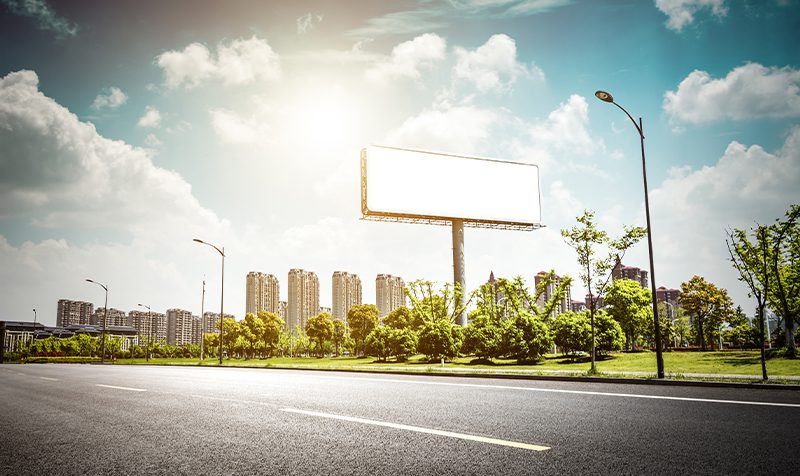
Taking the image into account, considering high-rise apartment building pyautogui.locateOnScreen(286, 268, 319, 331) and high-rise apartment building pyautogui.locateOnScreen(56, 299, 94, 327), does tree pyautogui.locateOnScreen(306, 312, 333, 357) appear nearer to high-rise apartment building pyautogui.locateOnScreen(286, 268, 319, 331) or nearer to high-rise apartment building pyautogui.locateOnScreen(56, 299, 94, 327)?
high-rise apartment building pyautogui.locateOnScreen(286, 268, 319, 331)

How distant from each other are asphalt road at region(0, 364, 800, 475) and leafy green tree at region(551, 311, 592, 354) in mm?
21960

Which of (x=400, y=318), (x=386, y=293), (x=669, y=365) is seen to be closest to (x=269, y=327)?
(x=400, y=318)

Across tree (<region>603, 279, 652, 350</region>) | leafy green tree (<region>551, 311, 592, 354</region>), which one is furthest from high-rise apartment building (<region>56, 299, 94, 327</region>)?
leafy green tree (<region>551, 311, 592, 354</region>)

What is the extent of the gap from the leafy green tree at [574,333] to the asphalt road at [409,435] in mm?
21960

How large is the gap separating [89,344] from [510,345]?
3951 inches

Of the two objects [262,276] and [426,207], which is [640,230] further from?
[262,276]

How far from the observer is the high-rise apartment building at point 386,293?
127375mm

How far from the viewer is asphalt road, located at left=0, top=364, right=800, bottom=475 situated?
4.00 meters

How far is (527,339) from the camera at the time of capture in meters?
29.8

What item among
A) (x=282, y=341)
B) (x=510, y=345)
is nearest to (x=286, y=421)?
(x=510, y=345)

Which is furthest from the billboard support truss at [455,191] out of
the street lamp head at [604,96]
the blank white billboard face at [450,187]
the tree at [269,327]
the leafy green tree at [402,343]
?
the tree at [269,327]

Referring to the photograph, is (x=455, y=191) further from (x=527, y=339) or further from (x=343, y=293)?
(x=343, y=293)

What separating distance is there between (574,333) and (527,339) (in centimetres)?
311

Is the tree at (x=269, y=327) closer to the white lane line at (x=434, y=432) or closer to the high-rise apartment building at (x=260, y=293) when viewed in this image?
the high-rise apartment building at (x=260, y=293)
